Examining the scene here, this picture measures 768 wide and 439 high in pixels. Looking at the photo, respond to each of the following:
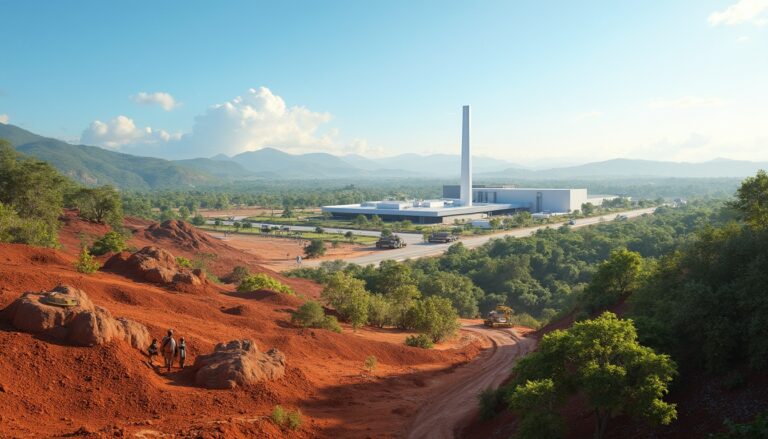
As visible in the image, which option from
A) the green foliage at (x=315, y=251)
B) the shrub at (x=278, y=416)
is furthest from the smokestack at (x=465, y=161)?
the shrub at (x=278, y=416)

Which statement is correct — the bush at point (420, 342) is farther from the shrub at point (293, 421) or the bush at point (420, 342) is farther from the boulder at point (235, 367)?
the shrub at point (293, 421)

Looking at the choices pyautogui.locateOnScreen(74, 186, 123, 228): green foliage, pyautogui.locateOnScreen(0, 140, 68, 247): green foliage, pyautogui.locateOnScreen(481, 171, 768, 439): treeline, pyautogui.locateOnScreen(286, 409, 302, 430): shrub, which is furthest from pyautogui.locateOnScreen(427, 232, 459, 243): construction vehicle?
pyautogui.locateOnScreen(286, 409, 302, 430): shrub

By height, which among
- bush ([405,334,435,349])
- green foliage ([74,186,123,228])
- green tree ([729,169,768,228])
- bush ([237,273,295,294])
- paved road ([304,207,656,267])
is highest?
green tree ([729,169,768,228])

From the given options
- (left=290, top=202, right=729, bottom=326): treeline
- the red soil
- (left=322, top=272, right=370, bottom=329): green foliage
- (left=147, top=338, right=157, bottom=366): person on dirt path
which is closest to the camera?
the red soil

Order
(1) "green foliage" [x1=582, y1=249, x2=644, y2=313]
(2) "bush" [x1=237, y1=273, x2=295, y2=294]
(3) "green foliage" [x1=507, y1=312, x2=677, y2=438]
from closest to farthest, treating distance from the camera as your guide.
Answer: (3) "green foliage" [x1=507, y1=312, x2=677, y2=438] < (1) "green foliage" [x1=582, y1=249, x2=644, y2=313] < (2) "bush" [x1=237, y1=273, x2=295, y2=294]

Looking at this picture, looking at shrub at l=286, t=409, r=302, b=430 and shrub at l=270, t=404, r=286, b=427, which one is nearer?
shrub at l=270, t=404, r=286, b=427

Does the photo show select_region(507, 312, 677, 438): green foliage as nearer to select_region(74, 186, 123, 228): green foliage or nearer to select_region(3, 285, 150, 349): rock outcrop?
select_region(3, 285, 150, 349): rock outcrop

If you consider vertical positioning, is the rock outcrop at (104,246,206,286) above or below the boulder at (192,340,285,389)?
above

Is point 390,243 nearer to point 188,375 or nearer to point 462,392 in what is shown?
point 462,392
